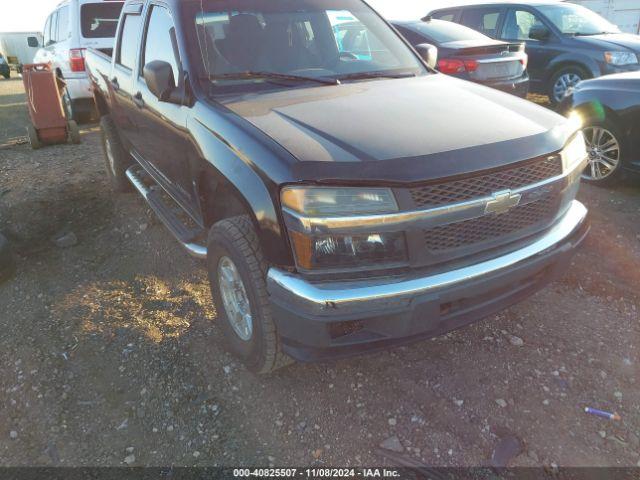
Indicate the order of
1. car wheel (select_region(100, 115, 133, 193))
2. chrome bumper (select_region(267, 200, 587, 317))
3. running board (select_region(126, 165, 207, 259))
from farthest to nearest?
car wheel (select_region(100, 115, 133, 193)) < running board (select_region(126, 165, 207, 259)) < chrome bumper (select_region(267, 200, 587, 317))

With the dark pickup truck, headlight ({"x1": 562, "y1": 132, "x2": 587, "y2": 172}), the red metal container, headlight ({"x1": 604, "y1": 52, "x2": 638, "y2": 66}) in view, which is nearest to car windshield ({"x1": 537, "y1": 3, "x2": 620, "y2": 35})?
headlight ({"x1": 604, "y1": 52, "x2": 638, "y2": 66})

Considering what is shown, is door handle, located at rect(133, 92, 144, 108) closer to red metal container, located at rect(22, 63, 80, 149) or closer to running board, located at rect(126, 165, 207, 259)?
running board, located at rect(126, 165, 207, 259)

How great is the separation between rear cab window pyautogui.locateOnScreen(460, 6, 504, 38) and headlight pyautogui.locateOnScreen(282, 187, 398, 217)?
7.96m

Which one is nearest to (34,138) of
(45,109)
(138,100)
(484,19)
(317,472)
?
(45,109)

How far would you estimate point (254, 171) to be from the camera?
7.10 feet

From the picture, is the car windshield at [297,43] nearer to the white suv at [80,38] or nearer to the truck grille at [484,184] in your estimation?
the truck grille at [484,184]

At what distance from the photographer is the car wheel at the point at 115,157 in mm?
5082

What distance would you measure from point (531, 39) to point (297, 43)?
645 centimetres

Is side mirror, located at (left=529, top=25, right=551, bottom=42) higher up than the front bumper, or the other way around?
side mirror, located at (left=529, top=25, right=551, bottom=42)

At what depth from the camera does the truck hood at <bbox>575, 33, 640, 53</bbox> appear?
7094 mm

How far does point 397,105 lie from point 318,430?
1.69m

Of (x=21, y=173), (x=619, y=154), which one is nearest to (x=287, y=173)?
(x=619, y=154)

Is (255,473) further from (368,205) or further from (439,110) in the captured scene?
(439,110)

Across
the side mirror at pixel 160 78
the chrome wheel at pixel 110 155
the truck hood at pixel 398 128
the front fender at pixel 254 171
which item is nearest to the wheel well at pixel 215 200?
the front fender at pixel 254 171
